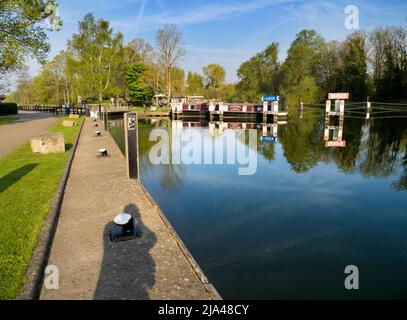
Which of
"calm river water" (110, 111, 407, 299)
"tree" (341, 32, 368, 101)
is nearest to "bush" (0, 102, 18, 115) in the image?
"calm river water" (110, 111, 407, 299)

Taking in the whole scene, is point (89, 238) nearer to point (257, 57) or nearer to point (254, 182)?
point (254, 182)

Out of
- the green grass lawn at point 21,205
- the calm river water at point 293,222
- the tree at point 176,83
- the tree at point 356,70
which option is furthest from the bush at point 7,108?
the tree at point 356,70

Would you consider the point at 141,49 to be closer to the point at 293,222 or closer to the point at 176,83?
the point at 176,83

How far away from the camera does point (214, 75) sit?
102 m

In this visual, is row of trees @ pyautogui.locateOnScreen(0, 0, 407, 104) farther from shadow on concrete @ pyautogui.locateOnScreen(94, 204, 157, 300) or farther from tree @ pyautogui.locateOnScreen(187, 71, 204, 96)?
shadow on concrete @ pyautogui.locateOnScreen(94, 204, 157, 300)

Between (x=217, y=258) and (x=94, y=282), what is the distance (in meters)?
2.25

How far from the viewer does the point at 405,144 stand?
1900cm

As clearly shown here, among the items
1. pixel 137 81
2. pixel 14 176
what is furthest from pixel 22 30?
pixel 137 81

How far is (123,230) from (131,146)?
15.9 ft

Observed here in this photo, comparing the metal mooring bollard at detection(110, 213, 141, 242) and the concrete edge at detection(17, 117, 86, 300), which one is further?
the metal mooring bollard at detection(110, 213, 141, 242)

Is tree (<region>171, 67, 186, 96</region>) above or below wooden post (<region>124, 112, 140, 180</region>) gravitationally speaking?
above

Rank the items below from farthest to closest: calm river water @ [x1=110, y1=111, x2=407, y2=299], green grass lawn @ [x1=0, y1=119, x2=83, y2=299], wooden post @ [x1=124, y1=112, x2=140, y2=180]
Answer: wooden post @ [x1=124, y1=112, x2=140, y2=180]
calm river water @ [x1=110, y1=111, x2=407, y2=299]
green grass lawn @ [x1=0, y1=119, x2=83, y2=299]

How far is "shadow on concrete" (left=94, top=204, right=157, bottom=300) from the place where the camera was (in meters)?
4.15

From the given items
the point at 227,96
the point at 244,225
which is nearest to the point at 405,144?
the point at 244,225
